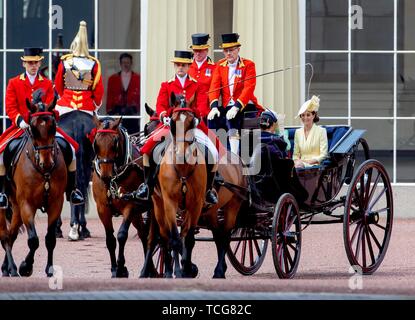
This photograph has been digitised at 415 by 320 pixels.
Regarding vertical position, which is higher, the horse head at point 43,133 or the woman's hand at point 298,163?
the horse head at point 43,133

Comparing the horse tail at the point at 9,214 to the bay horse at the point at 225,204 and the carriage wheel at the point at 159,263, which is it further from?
the bay horse at the point at 225,204

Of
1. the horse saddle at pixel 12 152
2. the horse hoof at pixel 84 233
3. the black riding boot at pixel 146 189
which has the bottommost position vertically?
the horse hoof at pixel 84 233

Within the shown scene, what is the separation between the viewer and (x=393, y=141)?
55.5 feet

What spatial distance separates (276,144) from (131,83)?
563 centimetres

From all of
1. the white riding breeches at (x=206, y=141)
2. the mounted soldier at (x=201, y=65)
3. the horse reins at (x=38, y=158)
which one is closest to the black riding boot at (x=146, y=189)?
the white riding breeches at (x=206, y=141)

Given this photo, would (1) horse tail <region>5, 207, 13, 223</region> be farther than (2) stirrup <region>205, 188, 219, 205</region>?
Yes

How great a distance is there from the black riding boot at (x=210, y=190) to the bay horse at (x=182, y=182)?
21 centimetres

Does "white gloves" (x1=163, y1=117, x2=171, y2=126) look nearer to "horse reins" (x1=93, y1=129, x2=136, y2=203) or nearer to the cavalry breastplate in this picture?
"horse reins" (x1=93, y1=129, x2=136, y2=203)

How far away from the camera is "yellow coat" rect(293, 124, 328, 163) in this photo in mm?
11902

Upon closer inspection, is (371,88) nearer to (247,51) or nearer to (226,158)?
(247,51)

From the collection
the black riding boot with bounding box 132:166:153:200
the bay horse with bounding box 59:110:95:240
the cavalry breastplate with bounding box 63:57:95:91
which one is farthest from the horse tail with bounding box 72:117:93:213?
the black riding boot with bounding box 132:166:153:200

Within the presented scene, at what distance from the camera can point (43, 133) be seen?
431 inches

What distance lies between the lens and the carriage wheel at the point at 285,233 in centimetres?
1070
